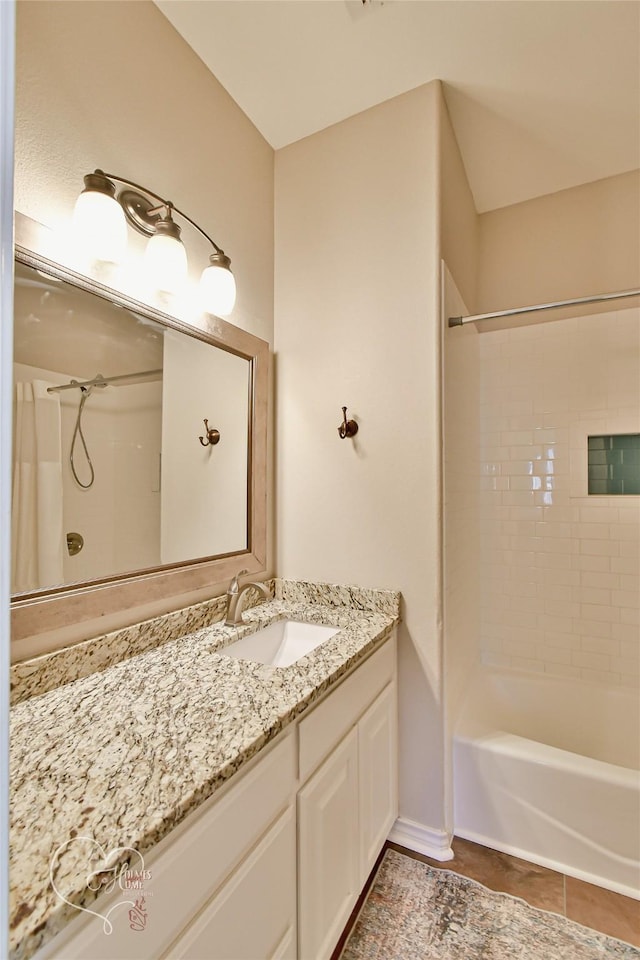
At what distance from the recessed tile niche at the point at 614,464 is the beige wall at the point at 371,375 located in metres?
1.07

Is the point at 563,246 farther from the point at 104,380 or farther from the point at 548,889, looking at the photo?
the point at 548,889

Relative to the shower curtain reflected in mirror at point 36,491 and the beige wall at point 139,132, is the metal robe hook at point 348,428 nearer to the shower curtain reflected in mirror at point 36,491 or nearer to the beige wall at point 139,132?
the beige wall at point 139,132

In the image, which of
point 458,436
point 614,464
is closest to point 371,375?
point 458,436

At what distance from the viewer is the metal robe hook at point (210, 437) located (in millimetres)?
1552

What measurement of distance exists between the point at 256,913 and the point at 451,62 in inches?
98.6

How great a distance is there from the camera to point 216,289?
4.90ft

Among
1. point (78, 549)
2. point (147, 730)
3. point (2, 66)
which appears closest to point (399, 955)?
point (147, 730)

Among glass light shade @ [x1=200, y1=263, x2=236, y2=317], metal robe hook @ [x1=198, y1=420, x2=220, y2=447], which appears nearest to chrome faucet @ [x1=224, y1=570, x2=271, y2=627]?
metal robe hook @ [x1=198, y1=420, x2=220, y2=447]

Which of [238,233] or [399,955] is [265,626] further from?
[238,233]

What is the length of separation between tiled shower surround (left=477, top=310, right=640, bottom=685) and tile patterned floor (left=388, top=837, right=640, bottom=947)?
2.87 ft

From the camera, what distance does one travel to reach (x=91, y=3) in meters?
1.18

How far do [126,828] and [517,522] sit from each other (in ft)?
7.15

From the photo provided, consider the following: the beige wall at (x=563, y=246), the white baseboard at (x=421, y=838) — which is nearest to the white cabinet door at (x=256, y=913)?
the white baseboard at (x=421, y=838)

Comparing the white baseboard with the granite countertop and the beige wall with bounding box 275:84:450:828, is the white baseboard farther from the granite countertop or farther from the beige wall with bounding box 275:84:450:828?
the granite countertop
